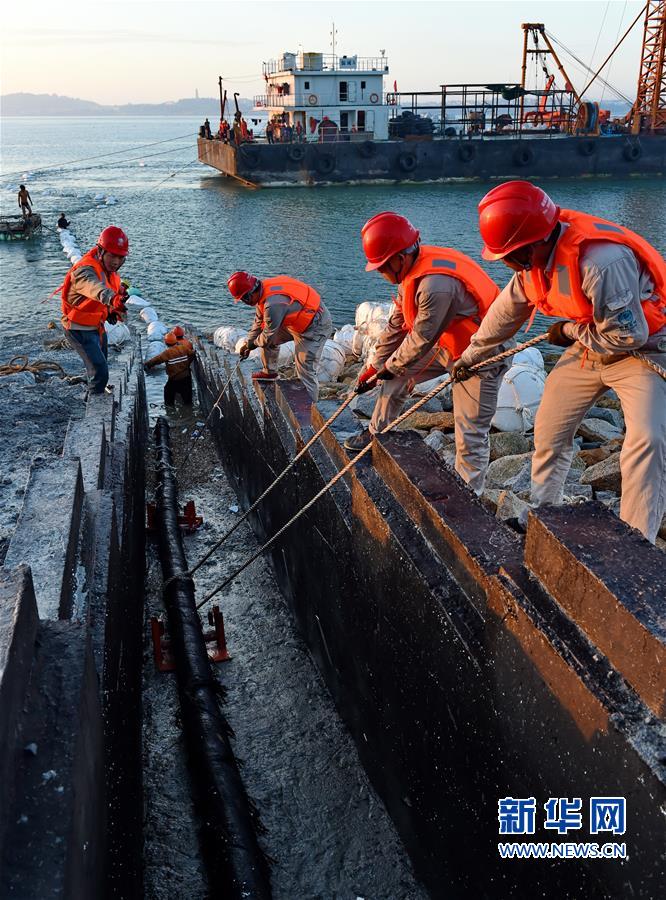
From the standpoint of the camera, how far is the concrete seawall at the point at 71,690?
250 centimetres

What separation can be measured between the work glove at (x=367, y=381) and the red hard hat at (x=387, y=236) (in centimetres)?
88

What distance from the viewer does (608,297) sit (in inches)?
150

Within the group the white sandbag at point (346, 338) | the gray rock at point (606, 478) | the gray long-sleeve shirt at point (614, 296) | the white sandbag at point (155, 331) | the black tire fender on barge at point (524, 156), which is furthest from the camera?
the black tire fender on barge at point (524, 156)

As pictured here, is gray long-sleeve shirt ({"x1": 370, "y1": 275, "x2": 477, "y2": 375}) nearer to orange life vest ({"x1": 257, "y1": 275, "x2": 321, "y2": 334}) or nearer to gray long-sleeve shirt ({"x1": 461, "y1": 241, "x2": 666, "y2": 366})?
gray long-sleeve shirt ({"x1": 461, "y1": 241, "x2": 666, "y2": 366})

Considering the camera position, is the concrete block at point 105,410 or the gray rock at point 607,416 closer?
the concrete block at point 105,410

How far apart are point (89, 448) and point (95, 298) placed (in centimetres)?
258

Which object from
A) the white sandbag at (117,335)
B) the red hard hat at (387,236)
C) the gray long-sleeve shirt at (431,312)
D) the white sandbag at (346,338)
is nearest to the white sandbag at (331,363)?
the white sandbag at (346,338)

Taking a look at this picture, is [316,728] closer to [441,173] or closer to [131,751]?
[131,751]

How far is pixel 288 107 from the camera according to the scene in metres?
52.6

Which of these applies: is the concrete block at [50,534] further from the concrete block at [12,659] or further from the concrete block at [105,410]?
the concrete block at [105,410]

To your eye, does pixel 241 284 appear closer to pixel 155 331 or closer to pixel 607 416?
pixel 607 416

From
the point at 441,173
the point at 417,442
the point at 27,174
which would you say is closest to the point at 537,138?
the point at 441,173

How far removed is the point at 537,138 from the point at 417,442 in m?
52.7

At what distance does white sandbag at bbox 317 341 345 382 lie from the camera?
13094 mm
